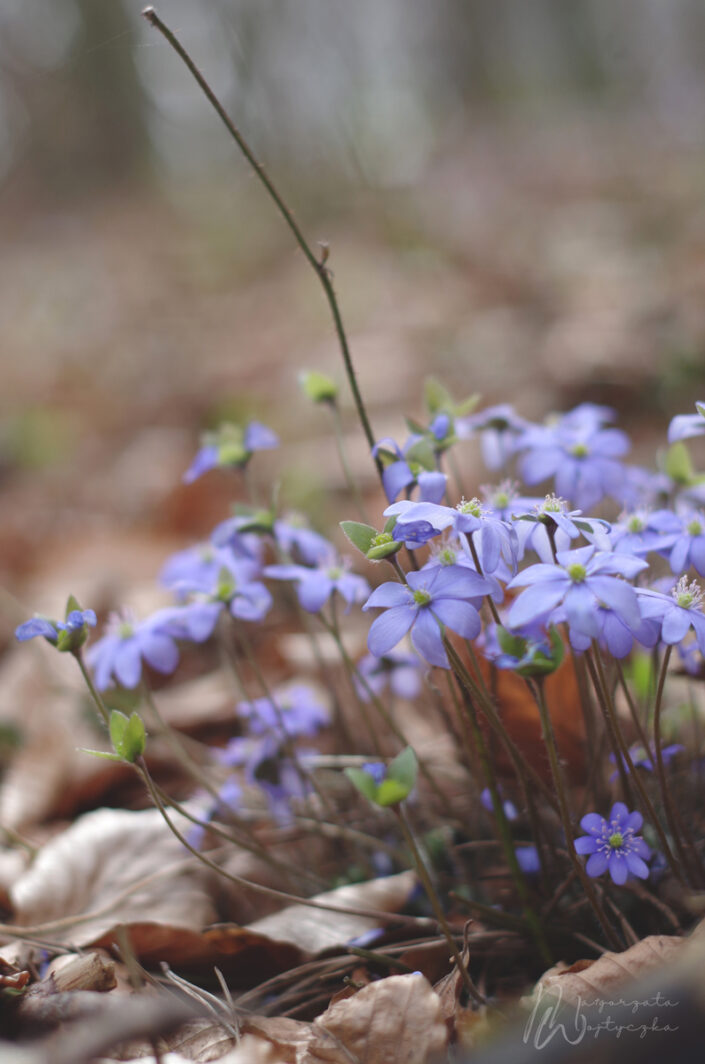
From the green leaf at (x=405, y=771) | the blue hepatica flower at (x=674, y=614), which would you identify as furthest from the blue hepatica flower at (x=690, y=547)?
the green leaf at (x=405, y=771)

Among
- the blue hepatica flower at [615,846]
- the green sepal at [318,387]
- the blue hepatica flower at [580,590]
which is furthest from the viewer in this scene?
the green sepal at [318,387]

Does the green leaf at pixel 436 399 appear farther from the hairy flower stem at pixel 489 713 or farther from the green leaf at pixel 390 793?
the green leaf at pixel 390 793

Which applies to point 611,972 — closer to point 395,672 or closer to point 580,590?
point 580,590

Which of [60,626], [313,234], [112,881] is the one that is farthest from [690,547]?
[313,234]

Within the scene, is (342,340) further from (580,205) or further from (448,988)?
(580,205)

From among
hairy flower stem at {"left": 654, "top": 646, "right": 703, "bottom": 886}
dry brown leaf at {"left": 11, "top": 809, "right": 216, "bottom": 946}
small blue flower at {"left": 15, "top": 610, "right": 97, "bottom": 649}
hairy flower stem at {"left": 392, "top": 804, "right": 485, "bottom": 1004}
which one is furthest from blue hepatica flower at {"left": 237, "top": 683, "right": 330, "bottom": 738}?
hairy flower stem at {"left": 654, "top": 646, "right": 703, "bottom": 886}
